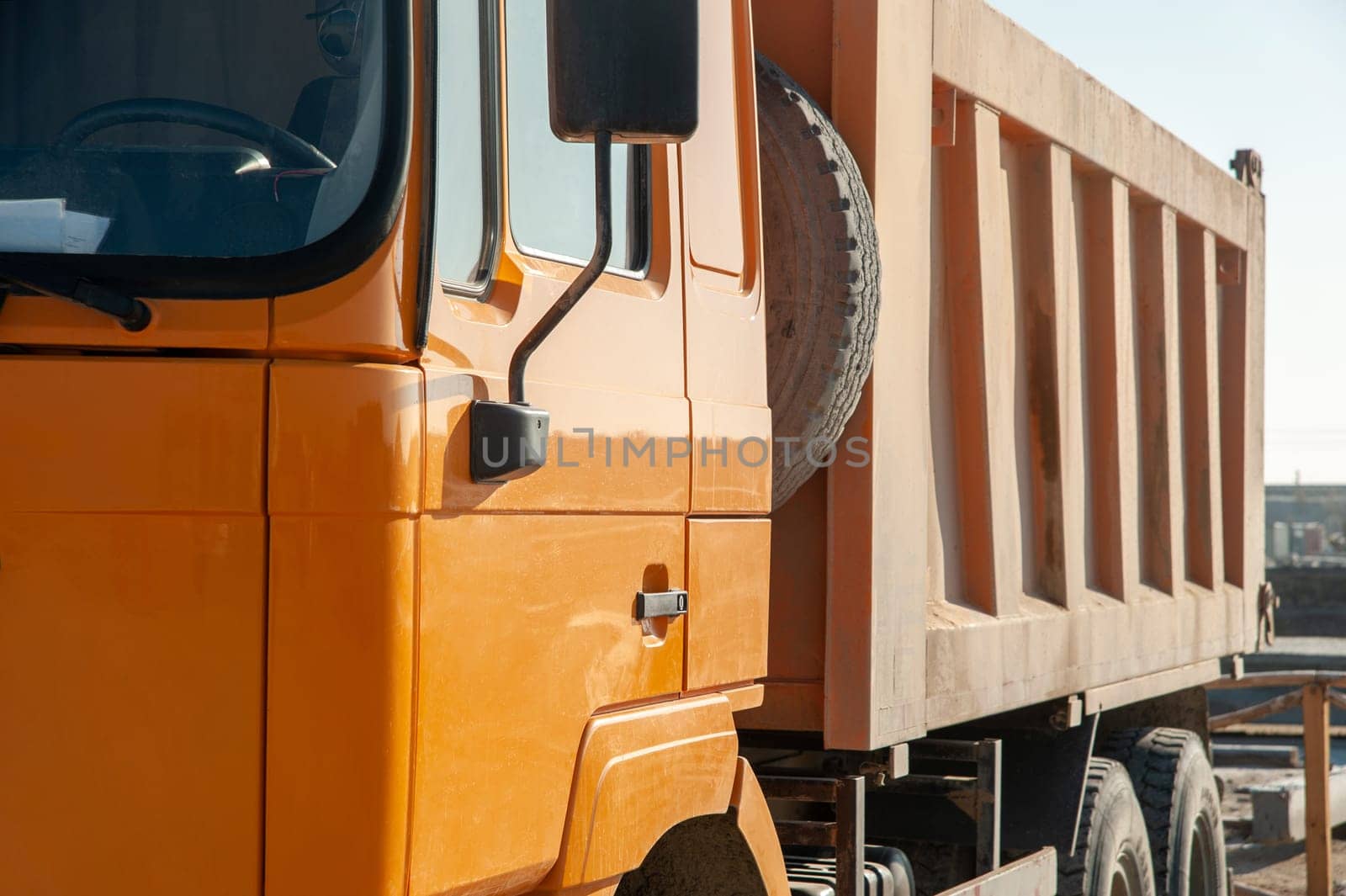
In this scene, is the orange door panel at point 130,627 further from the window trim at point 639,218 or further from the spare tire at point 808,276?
the spare tire at point 808,276

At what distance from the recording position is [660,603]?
250cm

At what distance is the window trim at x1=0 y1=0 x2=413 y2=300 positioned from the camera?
73.1 inches

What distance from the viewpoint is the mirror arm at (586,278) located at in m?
2.03

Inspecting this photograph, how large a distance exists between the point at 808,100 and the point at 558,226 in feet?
3.45

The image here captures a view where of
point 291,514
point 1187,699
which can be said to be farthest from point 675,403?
point 1187,699

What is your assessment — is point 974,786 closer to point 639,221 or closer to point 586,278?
point 639,221

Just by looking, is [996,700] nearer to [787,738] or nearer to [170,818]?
[787,738]

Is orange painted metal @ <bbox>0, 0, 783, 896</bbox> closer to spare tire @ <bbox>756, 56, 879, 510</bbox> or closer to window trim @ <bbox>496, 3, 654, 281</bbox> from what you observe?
window trim @ <bbox>496, 3, 654, 281</bbox>

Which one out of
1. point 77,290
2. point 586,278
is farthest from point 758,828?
point 77,290

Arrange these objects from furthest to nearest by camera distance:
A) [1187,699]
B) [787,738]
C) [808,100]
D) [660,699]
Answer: [1187,699]
[787,738]
[808,100]
[660,699]

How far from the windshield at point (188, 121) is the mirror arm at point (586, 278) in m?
0.30

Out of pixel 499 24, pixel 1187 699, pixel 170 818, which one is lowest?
pixel 1187 699

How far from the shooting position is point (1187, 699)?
20.7 ft

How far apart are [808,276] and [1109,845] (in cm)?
261
